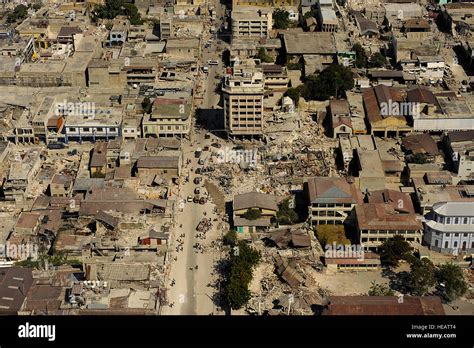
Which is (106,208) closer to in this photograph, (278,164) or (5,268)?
(5,268)

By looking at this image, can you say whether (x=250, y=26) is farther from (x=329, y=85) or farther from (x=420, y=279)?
(x=420, y=279)

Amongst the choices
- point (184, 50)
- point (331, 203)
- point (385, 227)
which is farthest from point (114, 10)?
point (385, 227)

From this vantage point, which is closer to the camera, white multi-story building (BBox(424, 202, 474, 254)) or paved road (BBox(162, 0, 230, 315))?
paved road (BBox(162, 0, 230, 315))

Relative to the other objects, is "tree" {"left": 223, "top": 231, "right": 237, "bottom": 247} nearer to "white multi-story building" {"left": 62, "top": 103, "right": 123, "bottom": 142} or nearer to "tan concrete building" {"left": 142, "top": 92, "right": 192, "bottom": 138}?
"tan concrete building" {"left": 142, "top": 92, "right": 192, "bottom": 138}

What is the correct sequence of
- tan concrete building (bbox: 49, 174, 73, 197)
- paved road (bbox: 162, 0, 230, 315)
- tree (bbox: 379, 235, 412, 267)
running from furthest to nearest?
1. tan concrete building (bbox: 49, 174, 73, 197)
2. tree (bbox: 379, 235, 412, 267)
3. paved road (bbox: 162, 0, 230, 315)

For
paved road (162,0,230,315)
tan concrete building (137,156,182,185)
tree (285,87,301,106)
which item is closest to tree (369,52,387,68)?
tree (285,87,301,106)
